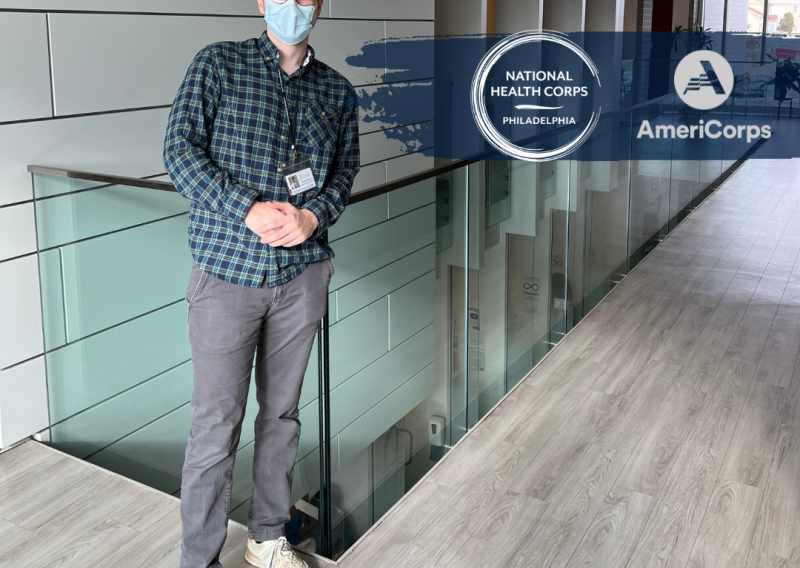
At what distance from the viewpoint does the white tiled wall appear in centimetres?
222

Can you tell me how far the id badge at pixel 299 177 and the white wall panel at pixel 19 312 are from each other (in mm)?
1212

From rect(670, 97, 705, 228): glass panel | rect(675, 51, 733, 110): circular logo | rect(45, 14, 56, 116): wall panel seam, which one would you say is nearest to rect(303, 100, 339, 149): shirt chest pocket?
rect(45, 14, 56, 116): wall panel seam

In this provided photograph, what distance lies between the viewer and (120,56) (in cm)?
254

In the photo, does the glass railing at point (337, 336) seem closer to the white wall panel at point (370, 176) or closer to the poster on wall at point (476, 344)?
the poster on wall at point (476, 344)

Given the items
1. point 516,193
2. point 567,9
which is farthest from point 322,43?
point 567,9

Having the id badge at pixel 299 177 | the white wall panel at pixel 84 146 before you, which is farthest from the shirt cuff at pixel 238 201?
the white wall panel at pixel 84 146

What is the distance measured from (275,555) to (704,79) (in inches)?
412

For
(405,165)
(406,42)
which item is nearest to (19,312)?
(405,165)

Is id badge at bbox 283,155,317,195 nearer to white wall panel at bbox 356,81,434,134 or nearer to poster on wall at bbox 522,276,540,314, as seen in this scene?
poster on wall at bbox 522,276,540,314

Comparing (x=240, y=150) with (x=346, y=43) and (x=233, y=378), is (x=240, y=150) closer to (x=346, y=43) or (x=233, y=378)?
(x=233, y=378)

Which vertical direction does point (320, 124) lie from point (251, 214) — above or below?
above

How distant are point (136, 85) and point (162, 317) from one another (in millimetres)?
859

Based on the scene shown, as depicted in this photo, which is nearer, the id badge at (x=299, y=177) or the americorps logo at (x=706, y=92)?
the id badge at (x=299, y=177)

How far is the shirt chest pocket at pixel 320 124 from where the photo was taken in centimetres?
157
